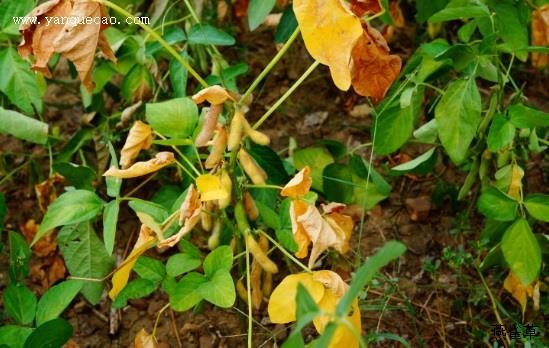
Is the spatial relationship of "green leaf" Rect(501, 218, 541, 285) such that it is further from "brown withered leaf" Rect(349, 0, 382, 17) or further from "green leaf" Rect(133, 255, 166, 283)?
"green leaf" Rect(133, 255, 166, 283)

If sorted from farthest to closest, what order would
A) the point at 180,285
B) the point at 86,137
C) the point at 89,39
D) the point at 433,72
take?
the point at 86,137 → the point at 433,72 → the point at 180,285 → the point at 89,39

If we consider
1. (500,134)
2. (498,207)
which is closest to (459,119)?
(500,134)

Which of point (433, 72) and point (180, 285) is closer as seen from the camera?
point (180, 285)

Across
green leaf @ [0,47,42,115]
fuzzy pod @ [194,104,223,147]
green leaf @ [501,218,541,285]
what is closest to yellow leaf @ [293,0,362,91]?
fuzzy pod @ [194,104,223,147]

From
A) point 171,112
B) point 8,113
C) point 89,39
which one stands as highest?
point 89,39

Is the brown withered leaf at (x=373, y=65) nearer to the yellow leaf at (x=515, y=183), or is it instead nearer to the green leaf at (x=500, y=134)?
the green leaf at (x=500, y=134)

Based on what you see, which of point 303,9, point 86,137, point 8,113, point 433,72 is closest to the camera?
point 303,9

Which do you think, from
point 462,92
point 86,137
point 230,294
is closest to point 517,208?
point 462,92

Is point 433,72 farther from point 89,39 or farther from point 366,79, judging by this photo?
point 89,39
